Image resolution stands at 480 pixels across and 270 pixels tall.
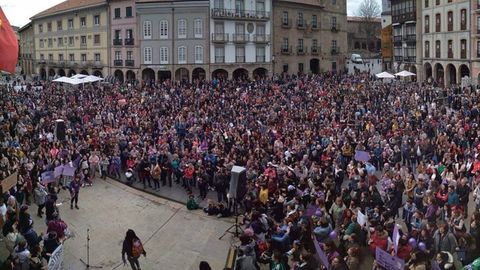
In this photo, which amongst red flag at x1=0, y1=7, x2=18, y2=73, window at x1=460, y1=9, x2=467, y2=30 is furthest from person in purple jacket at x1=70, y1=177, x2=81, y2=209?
window at x1=460, y1=9, x2=467, y2=30

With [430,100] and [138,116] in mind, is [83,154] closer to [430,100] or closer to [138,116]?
[138,116]

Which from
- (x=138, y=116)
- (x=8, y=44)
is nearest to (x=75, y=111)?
(x=138, y=116)

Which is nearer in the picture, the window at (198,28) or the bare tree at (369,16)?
the window at (198,28)

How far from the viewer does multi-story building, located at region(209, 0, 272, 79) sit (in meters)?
54.2

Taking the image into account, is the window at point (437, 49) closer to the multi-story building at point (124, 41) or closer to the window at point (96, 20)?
the multi-story building at point (124, 41)

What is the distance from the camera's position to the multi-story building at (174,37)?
176 ft

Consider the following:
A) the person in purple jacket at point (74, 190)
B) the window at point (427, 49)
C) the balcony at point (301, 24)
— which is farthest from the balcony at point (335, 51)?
the person in purple jacket at point (74, 190)

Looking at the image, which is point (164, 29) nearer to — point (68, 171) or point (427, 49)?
point (427, 49)

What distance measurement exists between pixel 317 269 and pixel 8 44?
9.66 m

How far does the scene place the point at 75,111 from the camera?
32.5m

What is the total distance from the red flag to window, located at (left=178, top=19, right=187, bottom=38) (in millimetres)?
40966

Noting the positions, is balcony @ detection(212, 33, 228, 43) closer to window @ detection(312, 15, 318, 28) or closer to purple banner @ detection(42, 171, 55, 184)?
window @ detection(312, 15, 318, 28)

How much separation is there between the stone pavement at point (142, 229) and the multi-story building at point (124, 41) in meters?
37.6

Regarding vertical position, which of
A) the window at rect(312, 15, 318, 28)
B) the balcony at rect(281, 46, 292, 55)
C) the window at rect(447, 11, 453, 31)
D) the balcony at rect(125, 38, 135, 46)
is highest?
the window at rect(312, 15, 318, 28)
